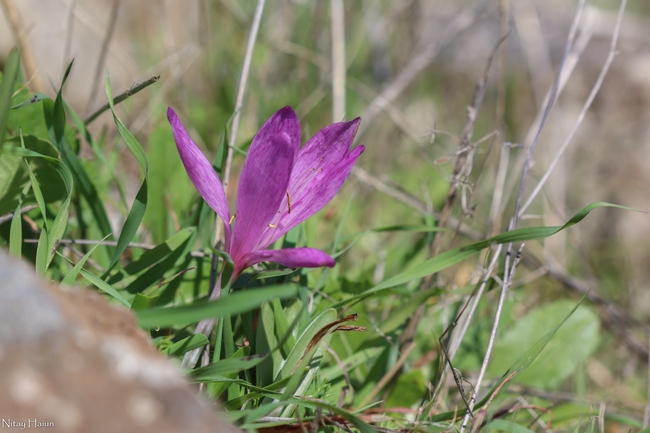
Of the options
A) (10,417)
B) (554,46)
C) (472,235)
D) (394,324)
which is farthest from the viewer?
(554,46)

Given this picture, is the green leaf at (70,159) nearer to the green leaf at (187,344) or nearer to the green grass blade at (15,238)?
the green grass blade at (15,238)

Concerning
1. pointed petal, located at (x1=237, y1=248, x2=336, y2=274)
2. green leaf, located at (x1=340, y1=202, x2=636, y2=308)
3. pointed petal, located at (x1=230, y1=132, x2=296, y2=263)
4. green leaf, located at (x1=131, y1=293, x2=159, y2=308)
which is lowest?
green leaf, located at (x1=131, y1=293, x2=159, y2=308)

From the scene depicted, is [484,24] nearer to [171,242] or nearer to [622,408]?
[622,408]

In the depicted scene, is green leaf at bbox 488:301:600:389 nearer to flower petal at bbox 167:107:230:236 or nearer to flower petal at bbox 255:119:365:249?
flower petal at bbox 255:119:365:249

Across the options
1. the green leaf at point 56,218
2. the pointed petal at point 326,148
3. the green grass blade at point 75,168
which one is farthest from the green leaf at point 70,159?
the pointed petal at point 326,148

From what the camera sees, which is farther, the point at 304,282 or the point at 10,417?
the point at 304,282

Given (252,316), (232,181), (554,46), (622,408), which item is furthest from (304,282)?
(554,46)

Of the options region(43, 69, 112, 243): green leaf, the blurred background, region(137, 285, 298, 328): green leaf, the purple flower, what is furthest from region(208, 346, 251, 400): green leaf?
the blurred background
